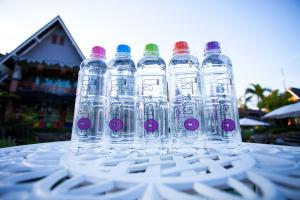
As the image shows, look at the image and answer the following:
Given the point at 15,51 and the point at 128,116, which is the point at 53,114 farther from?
the point at 128,116

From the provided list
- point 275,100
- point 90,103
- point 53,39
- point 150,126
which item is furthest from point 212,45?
point 275,100

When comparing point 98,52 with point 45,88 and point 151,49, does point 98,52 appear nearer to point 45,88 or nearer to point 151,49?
point 151,49

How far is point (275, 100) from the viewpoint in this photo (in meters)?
18.4

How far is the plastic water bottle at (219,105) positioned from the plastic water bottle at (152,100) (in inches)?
11.6

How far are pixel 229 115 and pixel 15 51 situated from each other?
13.2m

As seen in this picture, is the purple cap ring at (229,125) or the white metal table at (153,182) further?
the purple cap ring at (229,125)

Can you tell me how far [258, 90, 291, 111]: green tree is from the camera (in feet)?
59.0

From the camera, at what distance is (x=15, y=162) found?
0.75 metres

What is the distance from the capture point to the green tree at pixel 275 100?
1798 cm

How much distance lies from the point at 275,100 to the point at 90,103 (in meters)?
21.8

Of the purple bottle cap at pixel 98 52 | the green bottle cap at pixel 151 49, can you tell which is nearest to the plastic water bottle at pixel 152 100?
the green bottle cap at pixel 151 49

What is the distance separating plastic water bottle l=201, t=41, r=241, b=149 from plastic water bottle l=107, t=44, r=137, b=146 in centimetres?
50

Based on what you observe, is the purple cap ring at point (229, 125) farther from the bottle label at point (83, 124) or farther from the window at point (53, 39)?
the window at point (53, 39)

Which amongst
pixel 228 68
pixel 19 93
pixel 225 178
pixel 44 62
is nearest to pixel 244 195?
pixel 225 178
